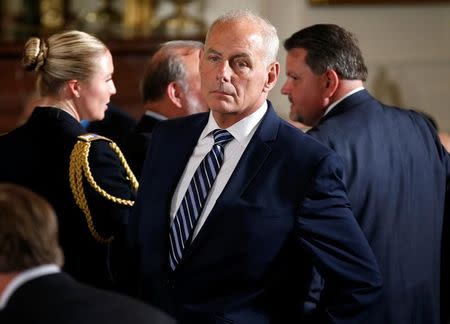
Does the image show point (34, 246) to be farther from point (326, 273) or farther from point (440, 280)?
point (440, 280)

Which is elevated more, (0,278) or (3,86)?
(0,278)

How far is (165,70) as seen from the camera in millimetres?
3738

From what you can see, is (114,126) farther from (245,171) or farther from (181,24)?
(181,24)

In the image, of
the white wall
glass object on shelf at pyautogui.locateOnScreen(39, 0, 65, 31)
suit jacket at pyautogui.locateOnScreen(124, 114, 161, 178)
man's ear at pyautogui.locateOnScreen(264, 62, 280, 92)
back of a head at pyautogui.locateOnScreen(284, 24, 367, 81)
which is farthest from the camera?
glass object on shelf at pyautogui.locateOnScreen(39, 0, 65, 31)

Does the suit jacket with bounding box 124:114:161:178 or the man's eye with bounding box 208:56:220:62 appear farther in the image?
the suit jacket with bounding box 124:114:161:178

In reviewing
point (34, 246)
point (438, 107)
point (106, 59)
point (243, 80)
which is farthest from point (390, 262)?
point (438, 107)

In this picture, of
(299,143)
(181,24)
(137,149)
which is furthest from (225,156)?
(181,24)

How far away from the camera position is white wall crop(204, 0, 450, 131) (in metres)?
8.28

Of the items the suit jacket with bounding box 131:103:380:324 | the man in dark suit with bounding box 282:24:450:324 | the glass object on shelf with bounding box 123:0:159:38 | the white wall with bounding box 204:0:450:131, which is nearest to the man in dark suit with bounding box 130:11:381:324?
the suit jacket with bounding box 131:103:380:324

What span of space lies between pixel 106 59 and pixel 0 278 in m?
A: 1.38

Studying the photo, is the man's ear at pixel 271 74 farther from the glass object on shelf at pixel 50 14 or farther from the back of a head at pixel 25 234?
the glass object on shelf at pixel 50 14

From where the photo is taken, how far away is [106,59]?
10.5ft

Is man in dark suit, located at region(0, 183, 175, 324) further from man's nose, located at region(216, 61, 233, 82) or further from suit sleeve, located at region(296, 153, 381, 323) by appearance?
man's nose, located at region(216, 61, 233, 82)

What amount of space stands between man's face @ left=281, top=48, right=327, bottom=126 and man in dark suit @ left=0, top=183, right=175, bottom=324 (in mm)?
1600
